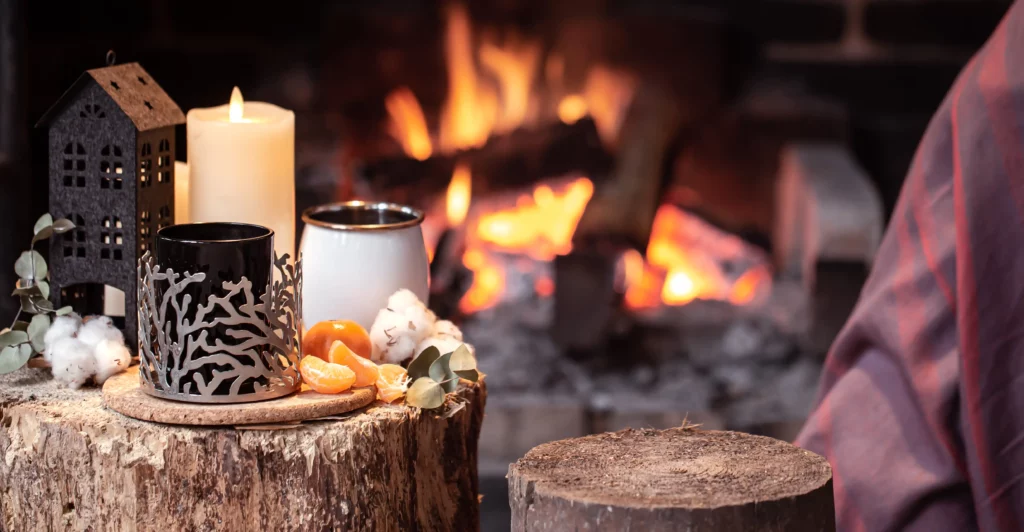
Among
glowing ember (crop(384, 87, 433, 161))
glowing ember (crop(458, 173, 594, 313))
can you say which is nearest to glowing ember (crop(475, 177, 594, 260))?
glowing ember (crop(458, 173, 594, 313))

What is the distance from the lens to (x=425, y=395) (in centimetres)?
109

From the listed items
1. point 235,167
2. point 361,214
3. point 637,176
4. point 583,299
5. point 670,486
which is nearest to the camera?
point 670,486

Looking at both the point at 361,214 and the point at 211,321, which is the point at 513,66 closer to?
the point at 361,214

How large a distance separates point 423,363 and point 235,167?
0.26 m

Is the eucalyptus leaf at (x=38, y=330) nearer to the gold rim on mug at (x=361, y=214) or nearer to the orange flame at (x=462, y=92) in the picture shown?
the gold rim on mug at (x=361, y=214)

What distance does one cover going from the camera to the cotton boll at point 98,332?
1.13m

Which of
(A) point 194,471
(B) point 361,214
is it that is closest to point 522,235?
(B) point 361,214

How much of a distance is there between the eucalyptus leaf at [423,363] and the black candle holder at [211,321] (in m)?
0.13

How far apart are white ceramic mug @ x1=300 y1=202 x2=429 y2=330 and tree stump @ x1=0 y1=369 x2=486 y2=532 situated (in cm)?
15

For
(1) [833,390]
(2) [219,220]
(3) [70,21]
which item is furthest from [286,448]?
(3) [70,21]

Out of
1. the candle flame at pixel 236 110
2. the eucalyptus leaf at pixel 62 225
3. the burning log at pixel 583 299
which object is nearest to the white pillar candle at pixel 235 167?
the candle flame at pixel 236 110

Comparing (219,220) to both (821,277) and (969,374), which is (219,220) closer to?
(969,374)

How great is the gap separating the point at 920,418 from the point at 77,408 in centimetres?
82

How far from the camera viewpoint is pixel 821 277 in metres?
2.22
